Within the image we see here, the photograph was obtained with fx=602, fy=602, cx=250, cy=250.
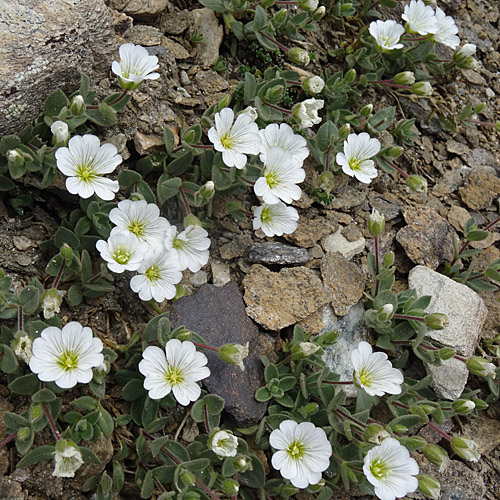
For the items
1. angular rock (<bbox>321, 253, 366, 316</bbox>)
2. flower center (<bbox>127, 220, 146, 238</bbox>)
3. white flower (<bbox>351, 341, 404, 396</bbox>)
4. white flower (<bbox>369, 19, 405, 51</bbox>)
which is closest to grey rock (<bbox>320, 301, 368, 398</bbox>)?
angular rock (<bbox>321, 253, 366, 316</bbox>)

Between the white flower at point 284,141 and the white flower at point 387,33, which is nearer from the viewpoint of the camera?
the white flower at point 284,141

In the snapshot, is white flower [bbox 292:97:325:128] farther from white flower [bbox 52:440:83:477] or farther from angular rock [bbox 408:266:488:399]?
white flower [bbox 52:440:83:477]

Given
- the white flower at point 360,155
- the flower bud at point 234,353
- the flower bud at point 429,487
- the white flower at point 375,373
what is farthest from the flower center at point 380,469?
the white flower at point 360,155

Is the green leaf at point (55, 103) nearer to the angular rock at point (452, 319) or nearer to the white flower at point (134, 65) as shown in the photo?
the white flower at point (134, 65)

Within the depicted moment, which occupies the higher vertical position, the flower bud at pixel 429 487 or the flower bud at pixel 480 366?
the flower bud at pixel 480 366

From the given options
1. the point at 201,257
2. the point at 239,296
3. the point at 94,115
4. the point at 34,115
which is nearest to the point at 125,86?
the point at 94,115

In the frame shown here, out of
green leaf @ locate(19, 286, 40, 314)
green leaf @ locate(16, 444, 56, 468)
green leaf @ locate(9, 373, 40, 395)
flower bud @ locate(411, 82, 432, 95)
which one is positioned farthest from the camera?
flower bud @ locate(411, 82, 432, 95)

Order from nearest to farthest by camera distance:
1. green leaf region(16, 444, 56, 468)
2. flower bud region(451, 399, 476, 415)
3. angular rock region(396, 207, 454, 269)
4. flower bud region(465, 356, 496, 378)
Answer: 1. green leaf region(16, 444, 56, 468)
2. flower bud region(451, 399, 476, 415)
3. flower bud region(465, 356, 496, 378)
4. angular rock region(396, 207, 454, 269)
